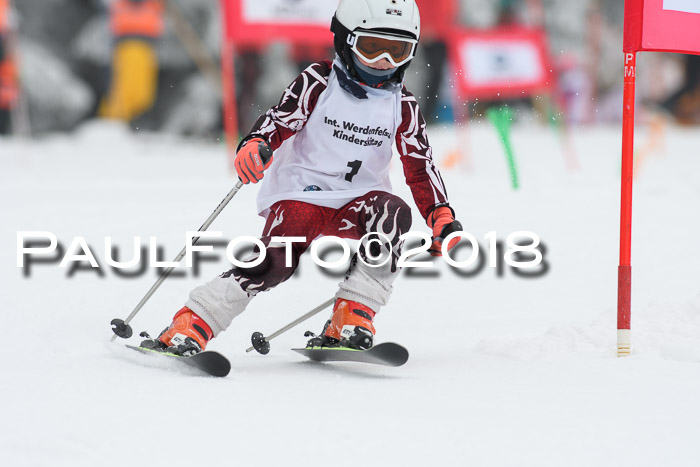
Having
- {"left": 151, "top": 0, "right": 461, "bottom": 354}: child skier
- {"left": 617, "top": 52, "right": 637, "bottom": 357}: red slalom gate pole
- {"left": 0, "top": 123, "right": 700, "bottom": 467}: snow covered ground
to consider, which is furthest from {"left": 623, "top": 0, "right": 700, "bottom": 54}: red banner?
{"left": 0, "top": 123, "right": 700, "bottom": 467}: snow covered ground

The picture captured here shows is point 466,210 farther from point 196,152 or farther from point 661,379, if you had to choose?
point 196,152

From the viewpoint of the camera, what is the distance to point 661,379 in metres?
2.79

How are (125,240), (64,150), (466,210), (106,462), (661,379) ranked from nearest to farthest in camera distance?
(106,462) < (661,379) < (125,240) < (466,210) < (64,150)

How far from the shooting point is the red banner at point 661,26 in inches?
124

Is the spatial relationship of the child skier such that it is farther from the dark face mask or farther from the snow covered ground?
the snow covered ground

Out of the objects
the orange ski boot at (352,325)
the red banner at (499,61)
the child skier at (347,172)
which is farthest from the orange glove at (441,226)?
the red banner at (499,61)

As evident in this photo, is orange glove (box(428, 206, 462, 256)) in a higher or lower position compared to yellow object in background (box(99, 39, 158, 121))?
lower

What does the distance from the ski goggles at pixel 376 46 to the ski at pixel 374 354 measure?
100cm

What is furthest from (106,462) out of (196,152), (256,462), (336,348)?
(196,152)

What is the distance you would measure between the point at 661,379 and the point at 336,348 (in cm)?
109

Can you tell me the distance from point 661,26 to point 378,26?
3.33 feet

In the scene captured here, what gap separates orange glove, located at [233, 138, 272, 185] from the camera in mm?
3029

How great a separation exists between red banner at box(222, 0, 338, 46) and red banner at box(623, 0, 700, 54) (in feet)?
20.2

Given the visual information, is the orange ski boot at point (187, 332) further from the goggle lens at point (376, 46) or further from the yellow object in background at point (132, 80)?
the yellow object in background at point (132, 80)
